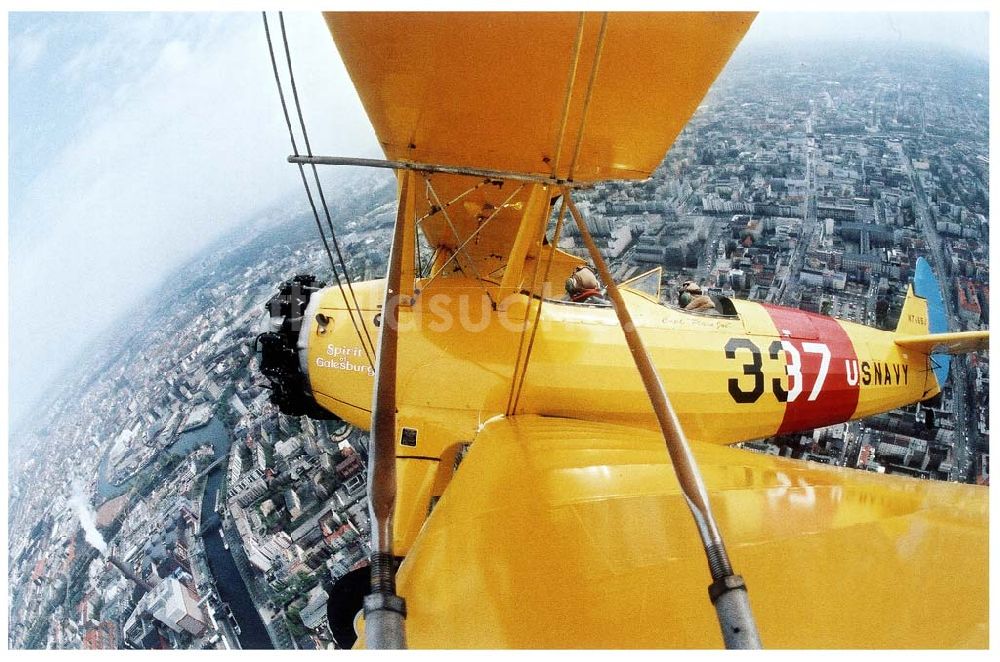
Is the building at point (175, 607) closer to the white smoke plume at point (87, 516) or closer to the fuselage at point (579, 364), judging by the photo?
the white smoke plume at point (87, 516)

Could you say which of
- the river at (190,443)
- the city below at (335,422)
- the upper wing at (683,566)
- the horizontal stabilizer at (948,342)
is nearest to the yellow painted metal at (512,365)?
the city below at (335,422)

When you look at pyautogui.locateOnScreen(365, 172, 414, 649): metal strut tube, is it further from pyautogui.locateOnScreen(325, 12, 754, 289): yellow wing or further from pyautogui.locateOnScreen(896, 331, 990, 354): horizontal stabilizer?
pyautogui.locateOnScreen(896, 331, 990, 354): horizontal stabilizer

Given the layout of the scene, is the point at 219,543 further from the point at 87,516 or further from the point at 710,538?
the point at 710,538

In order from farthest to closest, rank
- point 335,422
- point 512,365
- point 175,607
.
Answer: point 335,422 < point 175,607 < point 512,365

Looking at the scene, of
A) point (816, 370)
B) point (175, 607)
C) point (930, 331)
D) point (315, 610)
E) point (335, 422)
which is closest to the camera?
point (816, 370)

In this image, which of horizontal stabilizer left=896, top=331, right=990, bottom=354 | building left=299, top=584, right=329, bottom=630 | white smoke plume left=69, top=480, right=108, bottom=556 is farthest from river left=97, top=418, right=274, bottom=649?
horizontal stabilizer left=896, top=331, right=990, bottom=354

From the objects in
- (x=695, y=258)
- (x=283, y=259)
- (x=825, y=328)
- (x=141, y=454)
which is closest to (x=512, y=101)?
(x=825, y=328)

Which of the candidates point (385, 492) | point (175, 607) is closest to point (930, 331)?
point (385, 492)
